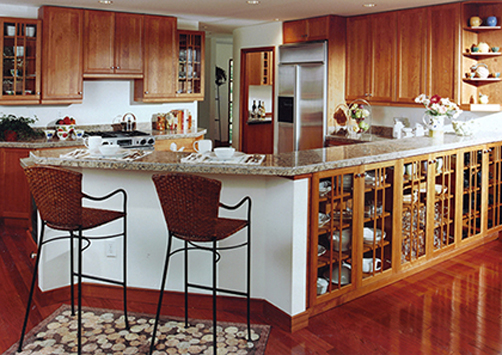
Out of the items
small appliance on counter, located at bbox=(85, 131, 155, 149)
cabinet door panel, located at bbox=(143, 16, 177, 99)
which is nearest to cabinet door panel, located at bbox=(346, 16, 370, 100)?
cabinet door panel, located at bbox=(143, 16, 177, 99)

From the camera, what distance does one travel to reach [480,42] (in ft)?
16.8

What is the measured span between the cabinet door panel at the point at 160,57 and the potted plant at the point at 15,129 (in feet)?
4.67

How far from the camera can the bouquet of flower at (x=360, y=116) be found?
5834mm

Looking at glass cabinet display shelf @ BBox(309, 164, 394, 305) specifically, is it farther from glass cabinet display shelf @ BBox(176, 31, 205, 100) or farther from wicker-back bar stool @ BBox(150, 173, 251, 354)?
glass cabinet display shelf @ BBox(176, 31, 205, 100)

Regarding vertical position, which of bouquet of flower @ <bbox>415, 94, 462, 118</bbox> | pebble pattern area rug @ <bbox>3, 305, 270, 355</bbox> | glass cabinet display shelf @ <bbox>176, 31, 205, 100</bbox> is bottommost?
pebble pattern area rug @ <bbox>3, 305, 270, 355</bbox>

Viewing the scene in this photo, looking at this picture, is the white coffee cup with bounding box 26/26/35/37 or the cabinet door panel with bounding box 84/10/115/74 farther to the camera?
the cabinet door panel with bounding box 84/10/115/74

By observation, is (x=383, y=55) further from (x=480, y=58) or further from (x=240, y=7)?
(x=240, y=7)

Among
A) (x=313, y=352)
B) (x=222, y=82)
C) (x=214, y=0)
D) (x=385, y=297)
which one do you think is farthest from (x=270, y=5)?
(x=222, y=82)

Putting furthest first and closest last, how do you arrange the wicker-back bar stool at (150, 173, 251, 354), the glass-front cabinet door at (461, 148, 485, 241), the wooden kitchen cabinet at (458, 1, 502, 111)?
1. the wooden kitchen cabinet at (458, 1, 502, 111)
2. the glass-front cabinet door at (461, 148, 485, 241)
3. the wicker-back bar stool at (150, 173, 251, 354)

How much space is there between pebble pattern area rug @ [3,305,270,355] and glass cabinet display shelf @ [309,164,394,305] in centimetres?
54

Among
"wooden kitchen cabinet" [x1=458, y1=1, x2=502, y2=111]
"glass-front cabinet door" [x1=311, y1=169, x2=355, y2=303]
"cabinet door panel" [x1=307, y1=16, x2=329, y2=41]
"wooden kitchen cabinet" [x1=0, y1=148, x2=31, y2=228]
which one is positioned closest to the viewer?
"glass-front cabinet door" [x1=311, y1=169, x2=355, y2=303]

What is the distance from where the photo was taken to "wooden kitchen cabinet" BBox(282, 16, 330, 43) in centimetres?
598

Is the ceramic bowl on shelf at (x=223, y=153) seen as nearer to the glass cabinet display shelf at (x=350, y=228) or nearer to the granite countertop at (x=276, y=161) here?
the granite countertop at (x=276, y=161)

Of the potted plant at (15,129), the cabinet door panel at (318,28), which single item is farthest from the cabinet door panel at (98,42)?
the cabinet door panel at (318,28)
